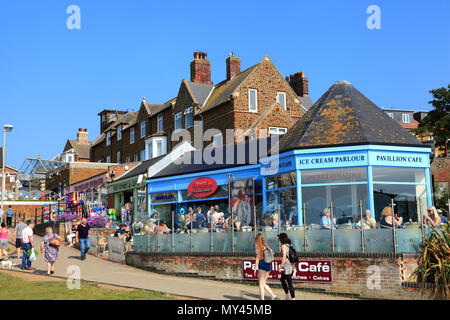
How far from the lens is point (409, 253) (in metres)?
12.8

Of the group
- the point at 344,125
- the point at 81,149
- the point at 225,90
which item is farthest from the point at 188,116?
the point at 81,149

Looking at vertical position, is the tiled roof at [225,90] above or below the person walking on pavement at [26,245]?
above

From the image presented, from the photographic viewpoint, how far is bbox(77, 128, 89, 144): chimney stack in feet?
228

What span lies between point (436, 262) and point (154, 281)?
7.99m

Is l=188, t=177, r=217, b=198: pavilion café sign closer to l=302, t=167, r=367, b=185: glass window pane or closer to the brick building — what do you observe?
l=302, t=167, r=367, b=185: glass window pane

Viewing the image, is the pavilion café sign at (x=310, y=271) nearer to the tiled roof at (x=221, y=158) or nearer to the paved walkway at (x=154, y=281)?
the paved walkway at (x=154, y=281)

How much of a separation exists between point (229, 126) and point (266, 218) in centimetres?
1673

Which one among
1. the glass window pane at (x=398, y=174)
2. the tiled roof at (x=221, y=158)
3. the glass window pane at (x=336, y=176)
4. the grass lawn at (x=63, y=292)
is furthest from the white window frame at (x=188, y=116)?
the grass lawn at (x=63, y=292)

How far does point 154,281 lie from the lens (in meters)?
15.5

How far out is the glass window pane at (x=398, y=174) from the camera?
55.6 ft

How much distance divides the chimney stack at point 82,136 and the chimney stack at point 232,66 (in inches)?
1460

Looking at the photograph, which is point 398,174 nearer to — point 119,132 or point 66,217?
point 66,217
